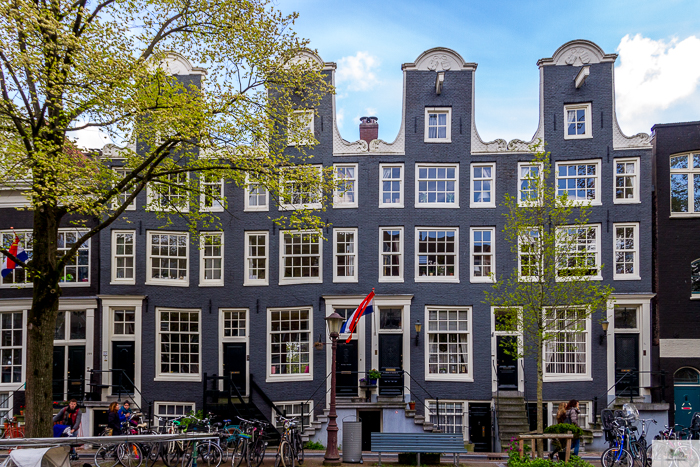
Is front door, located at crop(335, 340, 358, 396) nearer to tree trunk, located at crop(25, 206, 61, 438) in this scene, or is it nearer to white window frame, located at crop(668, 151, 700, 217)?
tree trunk, located at crop(25, 206, 61, 438)

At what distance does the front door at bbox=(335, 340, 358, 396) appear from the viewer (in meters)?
19.5

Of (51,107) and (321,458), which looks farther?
(321,458)

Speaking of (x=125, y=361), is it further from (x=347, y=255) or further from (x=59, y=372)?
(x=347, y=255)

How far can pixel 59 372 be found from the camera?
19812 millimetres

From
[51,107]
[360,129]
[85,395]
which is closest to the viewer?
[51,107]

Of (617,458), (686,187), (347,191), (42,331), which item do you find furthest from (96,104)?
(686,187)

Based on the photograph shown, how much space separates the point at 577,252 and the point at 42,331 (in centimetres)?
1356

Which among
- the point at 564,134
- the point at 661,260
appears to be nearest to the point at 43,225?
the point at 564,134

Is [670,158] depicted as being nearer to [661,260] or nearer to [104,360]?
[661,260]

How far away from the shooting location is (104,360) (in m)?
19.5

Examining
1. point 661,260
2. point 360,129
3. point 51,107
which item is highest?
point 360,129

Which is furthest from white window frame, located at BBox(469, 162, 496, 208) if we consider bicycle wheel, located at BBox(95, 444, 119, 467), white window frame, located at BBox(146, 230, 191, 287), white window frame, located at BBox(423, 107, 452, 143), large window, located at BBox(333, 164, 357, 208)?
bicycle wheel, located at BBox(95, 444, 119, 467)

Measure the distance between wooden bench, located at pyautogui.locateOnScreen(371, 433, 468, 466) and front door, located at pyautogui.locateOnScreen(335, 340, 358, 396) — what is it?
5340 millimetres

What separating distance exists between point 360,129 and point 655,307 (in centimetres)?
1244
